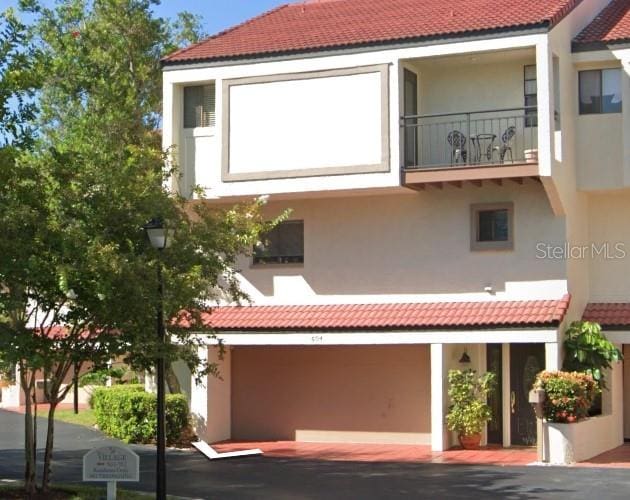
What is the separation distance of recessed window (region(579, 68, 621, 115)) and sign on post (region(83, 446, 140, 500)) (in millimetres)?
13650

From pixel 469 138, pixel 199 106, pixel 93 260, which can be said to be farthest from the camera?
pixel 199 106

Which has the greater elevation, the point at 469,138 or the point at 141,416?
the point at 469,138

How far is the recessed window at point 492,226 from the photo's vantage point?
23.5 metres

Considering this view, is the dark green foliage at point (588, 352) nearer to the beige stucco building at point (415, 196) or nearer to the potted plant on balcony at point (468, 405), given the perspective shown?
the beige stucco building at point (415, 196)

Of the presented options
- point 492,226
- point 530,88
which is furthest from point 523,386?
point 530,88

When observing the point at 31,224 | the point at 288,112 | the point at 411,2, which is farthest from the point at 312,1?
the point at 31,224

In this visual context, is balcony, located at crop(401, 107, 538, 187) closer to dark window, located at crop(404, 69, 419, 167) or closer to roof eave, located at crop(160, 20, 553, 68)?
dark window, located at crop(404, 69, 419, 167)

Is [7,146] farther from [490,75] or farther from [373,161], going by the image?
[490,75]

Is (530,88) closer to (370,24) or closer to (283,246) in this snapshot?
(370,24)

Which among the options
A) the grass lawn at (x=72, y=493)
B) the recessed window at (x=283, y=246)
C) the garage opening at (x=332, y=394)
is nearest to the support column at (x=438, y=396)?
the garage opening at (x=332, y=394)

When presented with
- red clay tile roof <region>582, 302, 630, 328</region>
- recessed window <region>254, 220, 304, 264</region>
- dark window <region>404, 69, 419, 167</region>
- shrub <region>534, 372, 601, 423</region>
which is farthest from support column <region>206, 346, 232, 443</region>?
red clay tile roof <region>582, 302, 630, 328</region>

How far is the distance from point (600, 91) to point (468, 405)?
7.42m

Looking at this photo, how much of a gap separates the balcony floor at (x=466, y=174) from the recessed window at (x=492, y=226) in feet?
1.95

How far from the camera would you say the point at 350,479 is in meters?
19.1
